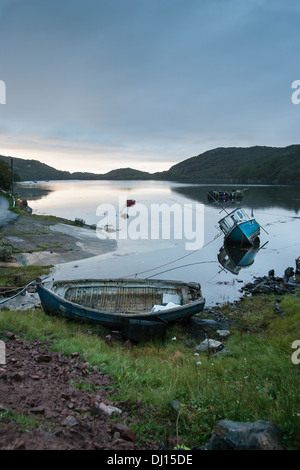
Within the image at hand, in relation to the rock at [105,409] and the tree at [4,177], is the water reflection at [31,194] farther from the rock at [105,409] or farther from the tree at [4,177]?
the rock at [105,409]

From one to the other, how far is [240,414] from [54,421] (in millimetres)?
2929

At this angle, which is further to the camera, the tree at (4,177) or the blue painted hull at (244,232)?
the tree at (4,177)

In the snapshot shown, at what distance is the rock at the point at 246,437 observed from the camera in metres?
3.69

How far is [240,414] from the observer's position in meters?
4.68

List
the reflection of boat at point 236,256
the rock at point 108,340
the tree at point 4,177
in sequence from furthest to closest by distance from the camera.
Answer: the tree at point 4,177 → the reflection of boat at point 236,256 → the rock at point 108,340

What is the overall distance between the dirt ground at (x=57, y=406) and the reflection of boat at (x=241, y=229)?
2601 cm

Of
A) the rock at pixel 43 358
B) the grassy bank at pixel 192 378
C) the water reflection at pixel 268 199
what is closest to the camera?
the grassy bank at pixel 192 378

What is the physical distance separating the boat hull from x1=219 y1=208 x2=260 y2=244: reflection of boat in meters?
20.6

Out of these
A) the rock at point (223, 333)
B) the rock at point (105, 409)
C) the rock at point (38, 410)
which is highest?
the rock at point (38, 410)

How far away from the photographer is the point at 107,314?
10.4 metres

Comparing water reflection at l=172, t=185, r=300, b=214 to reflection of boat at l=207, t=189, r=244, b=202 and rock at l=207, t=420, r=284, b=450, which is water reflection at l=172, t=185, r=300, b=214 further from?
rock at l=207, t=420, r=284, b=450

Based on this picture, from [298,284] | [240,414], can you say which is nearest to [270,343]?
[240,414]
